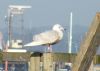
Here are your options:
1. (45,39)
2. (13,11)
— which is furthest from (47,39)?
(13,11)

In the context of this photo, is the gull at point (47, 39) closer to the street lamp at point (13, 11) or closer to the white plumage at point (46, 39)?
the white plumage at point (46, 39)

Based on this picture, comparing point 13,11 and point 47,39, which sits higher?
point 13,11

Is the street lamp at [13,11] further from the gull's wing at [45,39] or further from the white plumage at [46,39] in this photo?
the gull's wing at [45,39]

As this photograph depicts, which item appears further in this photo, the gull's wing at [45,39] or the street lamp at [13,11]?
the street lamp at [13,11]

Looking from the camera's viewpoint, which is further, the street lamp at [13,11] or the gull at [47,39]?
the street lamp at [13,11]

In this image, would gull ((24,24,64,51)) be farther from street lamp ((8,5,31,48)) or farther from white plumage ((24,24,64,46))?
street lamp ((8,5,31,48))

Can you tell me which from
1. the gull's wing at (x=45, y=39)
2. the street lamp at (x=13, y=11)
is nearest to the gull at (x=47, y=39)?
the gull's wing at (x=45, y=39)

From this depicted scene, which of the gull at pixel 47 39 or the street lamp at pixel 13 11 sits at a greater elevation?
the street lamp at pixel 13 11

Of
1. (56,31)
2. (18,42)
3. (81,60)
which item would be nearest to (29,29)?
(18,42)

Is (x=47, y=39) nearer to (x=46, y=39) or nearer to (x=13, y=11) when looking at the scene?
(x=46, y=39)

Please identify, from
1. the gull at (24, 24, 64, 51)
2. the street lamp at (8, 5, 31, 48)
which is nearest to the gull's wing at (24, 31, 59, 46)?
the gull at (24, 24, 64, 51)

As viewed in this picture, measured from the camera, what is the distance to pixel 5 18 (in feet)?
177

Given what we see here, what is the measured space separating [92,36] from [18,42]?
160 feet

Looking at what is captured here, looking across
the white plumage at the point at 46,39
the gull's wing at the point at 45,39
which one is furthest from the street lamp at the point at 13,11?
the gull's wing at the point at 45,39
